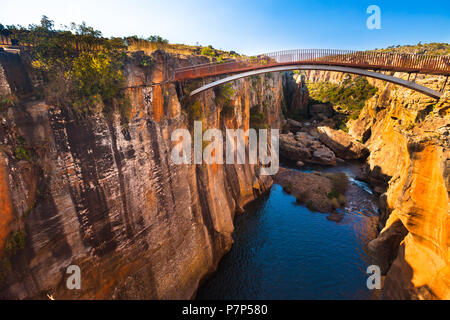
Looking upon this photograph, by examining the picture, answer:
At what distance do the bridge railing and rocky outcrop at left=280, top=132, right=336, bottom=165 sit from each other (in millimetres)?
20287

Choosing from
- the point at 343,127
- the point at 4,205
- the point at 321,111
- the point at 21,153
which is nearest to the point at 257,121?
the point at 21,153

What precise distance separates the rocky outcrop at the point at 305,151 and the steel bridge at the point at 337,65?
20307mm

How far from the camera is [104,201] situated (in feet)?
24.8

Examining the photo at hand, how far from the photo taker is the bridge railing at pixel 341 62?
424 inches

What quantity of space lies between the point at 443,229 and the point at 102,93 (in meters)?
12.9

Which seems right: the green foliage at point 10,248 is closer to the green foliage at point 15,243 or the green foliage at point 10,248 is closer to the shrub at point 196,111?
the green foliage at point 15,243

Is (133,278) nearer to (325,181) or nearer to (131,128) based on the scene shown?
(131,128)

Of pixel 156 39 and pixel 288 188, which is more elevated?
pixel 156 39

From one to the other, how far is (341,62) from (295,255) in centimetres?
1206

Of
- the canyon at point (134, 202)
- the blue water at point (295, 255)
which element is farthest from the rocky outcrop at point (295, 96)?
the canyon at point (134, 202)

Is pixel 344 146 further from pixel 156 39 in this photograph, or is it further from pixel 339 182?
pixel 156 39

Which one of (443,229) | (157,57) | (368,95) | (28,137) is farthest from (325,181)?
(368,95)

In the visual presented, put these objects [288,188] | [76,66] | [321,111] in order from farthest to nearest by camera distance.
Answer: [321,111], [288,188], [76,66]
